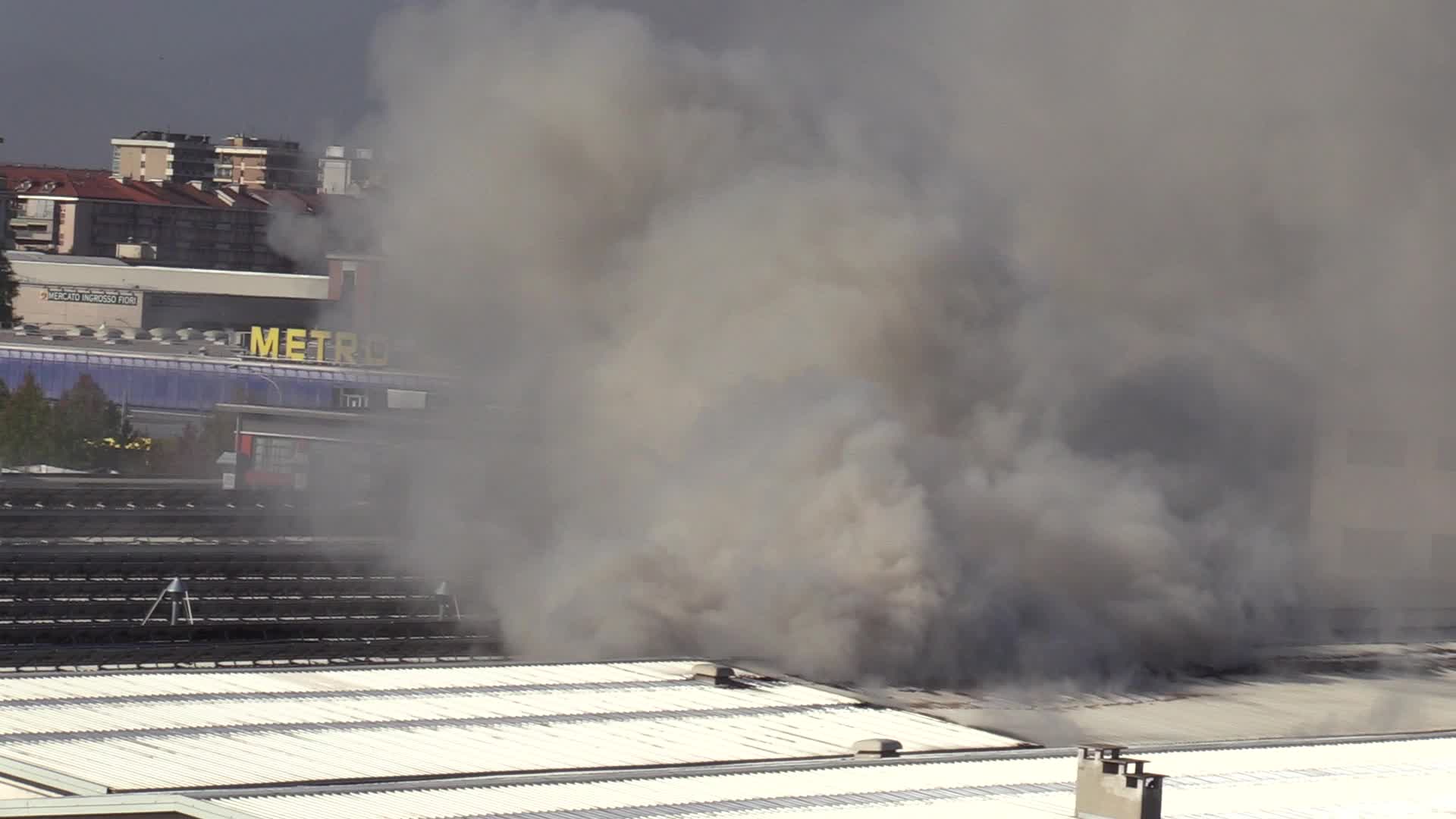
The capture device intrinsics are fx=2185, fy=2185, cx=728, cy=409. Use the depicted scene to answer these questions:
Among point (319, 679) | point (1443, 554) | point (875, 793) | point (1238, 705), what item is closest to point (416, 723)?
point (319, 679)

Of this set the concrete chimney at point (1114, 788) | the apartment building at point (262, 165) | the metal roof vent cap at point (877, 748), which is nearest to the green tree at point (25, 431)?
the metal roof vent cap at point (877, 748)

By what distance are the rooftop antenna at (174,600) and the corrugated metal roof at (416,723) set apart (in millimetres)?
8325

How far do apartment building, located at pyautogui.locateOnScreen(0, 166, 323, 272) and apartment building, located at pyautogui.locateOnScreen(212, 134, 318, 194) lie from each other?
82.8 ft

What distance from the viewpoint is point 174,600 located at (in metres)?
31.2

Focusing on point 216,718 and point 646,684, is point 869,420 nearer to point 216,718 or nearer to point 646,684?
point 646,684

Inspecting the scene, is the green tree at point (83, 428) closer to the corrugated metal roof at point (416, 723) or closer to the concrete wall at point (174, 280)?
the concrete wall at point (174, 280)

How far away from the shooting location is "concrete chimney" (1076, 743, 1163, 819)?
15.3 m

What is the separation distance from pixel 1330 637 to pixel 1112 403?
539 cm

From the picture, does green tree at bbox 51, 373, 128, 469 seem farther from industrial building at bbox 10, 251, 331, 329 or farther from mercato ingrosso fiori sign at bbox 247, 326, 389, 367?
industrial building at bbox 10, 251, 331, 329

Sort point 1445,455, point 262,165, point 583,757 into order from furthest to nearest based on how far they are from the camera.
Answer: point 262,165 → point 1445,455 → point 583,757

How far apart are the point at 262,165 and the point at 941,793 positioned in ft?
459

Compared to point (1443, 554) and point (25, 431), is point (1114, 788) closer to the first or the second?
point (1443, 554)

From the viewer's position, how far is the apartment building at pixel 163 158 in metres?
152

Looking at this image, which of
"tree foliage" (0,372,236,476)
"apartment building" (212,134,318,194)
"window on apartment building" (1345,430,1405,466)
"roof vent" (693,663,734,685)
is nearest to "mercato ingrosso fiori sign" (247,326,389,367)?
"tree foliage" (0,372,236,476)
